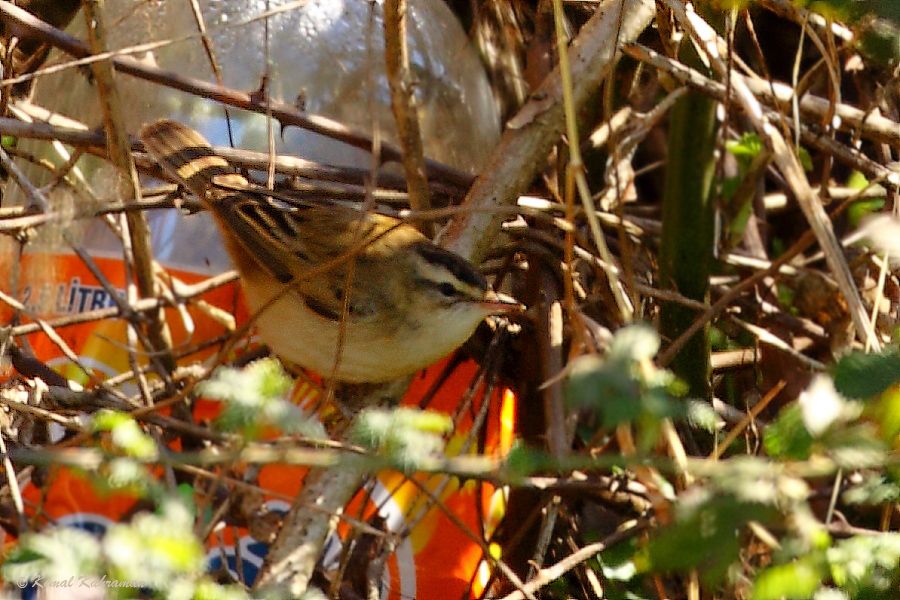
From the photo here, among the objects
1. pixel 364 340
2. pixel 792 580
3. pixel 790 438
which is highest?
pixel 790 438

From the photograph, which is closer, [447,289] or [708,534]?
[708,534]

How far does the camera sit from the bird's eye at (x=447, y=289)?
2.37 m

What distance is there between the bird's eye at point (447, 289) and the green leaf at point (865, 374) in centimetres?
121

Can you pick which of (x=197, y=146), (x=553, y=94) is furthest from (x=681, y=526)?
(x=197, y=146)

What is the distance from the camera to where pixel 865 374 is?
4.00ft

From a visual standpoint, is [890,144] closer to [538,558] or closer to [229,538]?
[538,558]

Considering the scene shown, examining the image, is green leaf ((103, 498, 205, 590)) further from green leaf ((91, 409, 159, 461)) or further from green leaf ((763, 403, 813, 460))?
green leaf ((763, 403, 813, 460))

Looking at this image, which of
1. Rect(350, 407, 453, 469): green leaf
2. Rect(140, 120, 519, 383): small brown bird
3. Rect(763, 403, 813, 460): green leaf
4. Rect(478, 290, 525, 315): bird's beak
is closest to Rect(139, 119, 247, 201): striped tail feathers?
Rect(140, 120, 519, 383): small brown bird

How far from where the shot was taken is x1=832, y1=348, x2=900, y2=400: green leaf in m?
1.20

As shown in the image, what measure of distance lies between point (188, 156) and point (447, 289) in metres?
0.76

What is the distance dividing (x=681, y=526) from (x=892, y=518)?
101 centimetres

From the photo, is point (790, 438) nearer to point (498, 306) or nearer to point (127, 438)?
point (127, 438)

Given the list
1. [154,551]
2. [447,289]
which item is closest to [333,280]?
[447,289]

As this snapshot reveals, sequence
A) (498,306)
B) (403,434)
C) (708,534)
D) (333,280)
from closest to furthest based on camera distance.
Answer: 1. (708,534)
2. (403,434)
3. (498,306)
4. (333,280)
